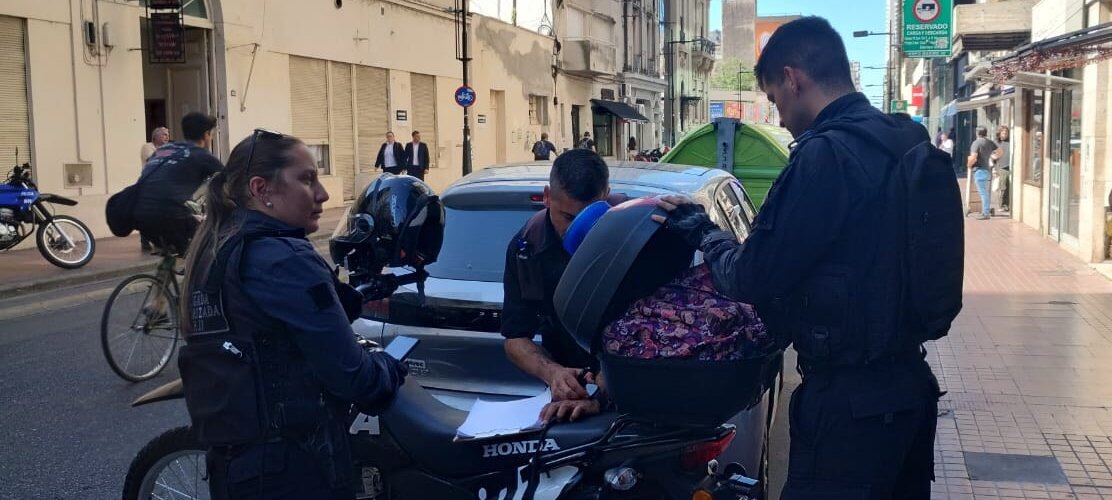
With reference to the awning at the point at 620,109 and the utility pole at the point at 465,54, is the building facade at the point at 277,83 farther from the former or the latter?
the awning at the point at 620,109

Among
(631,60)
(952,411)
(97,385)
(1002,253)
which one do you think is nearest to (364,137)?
(1002,253)

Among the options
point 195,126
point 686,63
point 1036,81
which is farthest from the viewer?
point 686,63

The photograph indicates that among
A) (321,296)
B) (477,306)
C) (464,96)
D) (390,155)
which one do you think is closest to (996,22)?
(390,155)

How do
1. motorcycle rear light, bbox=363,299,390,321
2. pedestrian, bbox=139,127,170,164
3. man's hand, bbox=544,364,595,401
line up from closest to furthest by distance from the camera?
man's hand, bbox=544,364,595,401, motorcycle rear light, bbox=363,299,390,321, pedestrian, bbox=139,127,170,164

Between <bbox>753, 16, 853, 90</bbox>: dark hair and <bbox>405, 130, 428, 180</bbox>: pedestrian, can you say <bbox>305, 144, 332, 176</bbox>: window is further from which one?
<bbox>753, 16, 853, 90</bbox>: dark hair

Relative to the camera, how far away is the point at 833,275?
2.58 m

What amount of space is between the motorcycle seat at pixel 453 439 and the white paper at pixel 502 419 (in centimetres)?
3

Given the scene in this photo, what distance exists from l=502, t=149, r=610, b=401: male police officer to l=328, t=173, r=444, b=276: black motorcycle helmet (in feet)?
1.44

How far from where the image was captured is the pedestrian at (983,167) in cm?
1992

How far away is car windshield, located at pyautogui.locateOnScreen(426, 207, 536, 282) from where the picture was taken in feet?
15.1

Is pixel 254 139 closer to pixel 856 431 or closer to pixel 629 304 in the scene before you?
pixel 629 304

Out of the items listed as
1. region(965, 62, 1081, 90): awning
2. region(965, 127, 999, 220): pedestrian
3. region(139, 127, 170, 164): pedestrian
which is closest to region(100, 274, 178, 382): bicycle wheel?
region(139, 127, 170, 164): pedestrian

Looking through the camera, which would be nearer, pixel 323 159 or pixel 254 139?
pixel 254 139

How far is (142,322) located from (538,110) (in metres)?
33.7
